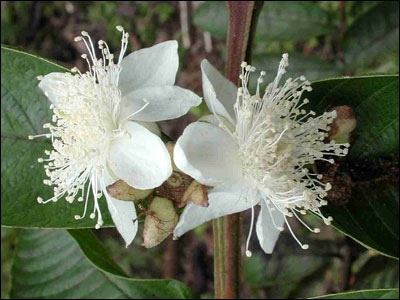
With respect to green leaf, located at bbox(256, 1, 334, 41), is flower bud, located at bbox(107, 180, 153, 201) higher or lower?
lower

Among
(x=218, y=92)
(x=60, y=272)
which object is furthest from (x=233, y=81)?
(x=60, y=272)

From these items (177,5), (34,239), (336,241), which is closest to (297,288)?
(336,241)

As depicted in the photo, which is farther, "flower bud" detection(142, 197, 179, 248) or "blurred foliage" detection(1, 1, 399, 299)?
"blurred foliage" detection(1, 1, 399, 299)

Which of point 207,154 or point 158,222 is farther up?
point 207,154

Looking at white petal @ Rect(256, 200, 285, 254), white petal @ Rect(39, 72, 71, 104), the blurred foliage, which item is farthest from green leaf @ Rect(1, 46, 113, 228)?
the blurred foliage

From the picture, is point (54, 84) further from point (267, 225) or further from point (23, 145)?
point (267, 225)

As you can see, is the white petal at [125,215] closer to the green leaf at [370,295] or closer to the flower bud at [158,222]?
the flower bud at [158,222]

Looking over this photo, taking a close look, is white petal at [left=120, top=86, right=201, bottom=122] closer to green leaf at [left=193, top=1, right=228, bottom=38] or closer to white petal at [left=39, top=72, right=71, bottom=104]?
white petal at [left=39, top=72, right=71, bottom=104]

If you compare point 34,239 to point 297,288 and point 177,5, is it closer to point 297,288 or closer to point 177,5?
point 297,288
